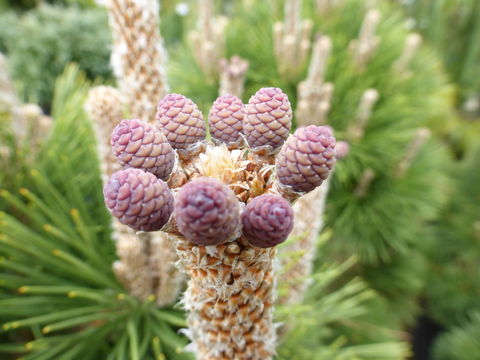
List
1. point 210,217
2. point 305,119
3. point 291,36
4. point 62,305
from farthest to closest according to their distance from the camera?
1. point 291,36
2. point 305,119
3. point 62,305
4. point 210,217

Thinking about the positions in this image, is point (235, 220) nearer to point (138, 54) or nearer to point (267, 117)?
point (267, 117)

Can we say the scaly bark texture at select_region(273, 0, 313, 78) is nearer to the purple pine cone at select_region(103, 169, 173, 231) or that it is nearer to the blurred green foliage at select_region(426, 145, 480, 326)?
the purple pine cone at select_region(103, 169, 173, 231)

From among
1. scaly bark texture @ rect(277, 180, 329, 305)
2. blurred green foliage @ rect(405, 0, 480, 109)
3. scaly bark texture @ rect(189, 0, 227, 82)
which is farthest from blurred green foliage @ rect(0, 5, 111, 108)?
blurred green foliage @ rect(405, 0, 480, 109)

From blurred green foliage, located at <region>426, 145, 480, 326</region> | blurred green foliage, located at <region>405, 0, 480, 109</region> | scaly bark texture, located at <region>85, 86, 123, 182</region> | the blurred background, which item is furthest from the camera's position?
Answer: blurred green foliage, located at <region>405, 0, 480, 109</region>

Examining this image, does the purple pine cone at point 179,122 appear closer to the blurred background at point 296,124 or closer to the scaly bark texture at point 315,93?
the blurred background at point 296,124

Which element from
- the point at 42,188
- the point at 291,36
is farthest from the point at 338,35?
the point at 42,188

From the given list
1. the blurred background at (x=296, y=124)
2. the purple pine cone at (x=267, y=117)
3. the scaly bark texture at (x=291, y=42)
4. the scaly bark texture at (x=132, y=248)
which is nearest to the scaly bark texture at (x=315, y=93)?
the blurred background at (x=296, y=124)

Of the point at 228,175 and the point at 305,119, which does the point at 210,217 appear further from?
the point at 305,119
